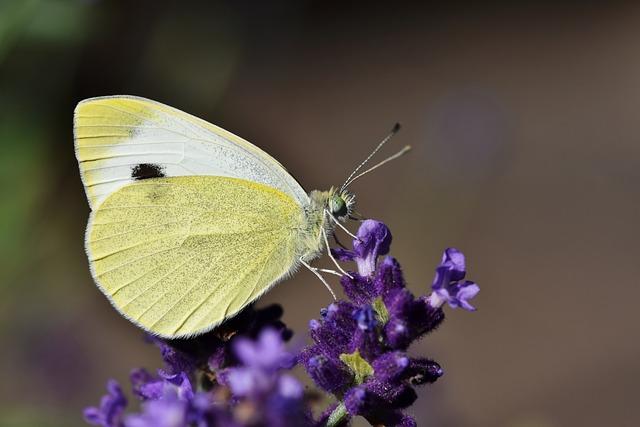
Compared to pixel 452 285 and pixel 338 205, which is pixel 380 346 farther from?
pixel 338 205

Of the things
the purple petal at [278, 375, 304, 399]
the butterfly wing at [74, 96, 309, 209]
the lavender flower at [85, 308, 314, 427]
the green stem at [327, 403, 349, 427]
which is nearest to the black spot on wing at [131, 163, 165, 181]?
the butterfly wing at [74, 96, 309, 209]

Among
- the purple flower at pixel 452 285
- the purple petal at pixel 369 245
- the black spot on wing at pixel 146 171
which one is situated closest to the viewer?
the purple flower at pixel 452 285

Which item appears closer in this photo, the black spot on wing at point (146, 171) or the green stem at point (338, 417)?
the green stem at point (338, 417)

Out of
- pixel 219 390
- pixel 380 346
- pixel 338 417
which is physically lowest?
pixel 219 390

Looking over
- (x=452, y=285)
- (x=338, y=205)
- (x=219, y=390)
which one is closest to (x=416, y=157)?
(x=338, y=205)

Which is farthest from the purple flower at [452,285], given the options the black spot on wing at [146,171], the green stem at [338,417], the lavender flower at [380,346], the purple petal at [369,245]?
the black spot on wing at [146,171]

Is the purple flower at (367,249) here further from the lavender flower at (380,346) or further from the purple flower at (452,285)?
the purple flower at (452,285)
